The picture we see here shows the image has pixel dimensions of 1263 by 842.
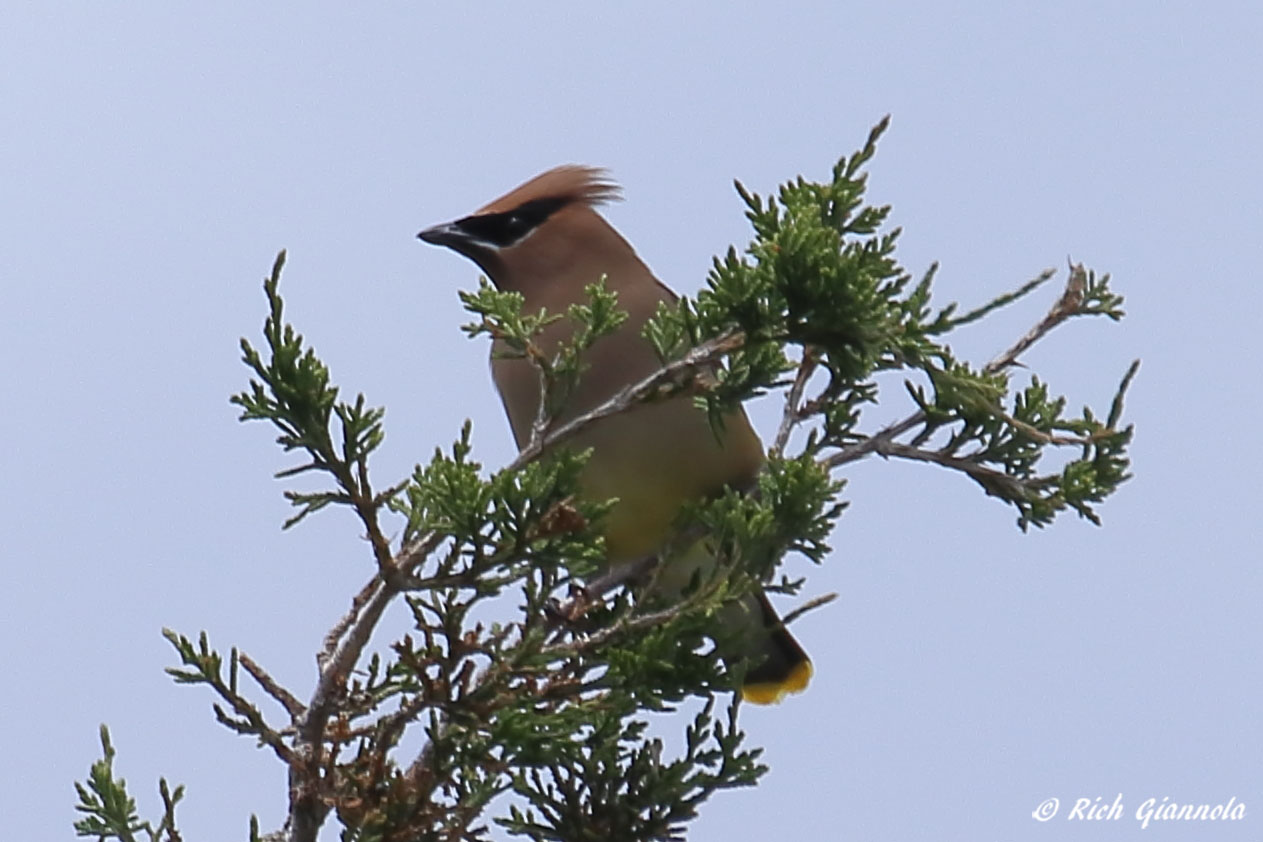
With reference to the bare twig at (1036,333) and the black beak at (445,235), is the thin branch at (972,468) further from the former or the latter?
the black beak at (445,235)

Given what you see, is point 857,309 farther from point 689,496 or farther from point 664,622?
point 689,496

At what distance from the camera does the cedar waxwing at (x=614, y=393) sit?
4.18m

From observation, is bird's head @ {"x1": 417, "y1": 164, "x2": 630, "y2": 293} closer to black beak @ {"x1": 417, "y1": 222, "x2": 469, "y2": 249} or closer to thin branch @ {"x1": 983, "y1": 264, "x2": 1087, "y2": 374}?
black beak @ {"x1": 417, "y1": 222, "x2": 469, "y2": 249}

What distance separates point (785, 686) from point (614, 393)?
106 centimetres

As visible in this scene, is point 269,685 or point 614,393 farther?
point 614,393

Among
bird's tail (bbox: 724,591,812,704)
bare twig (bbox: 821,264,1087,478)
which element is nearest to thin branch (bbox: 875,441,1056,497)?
Answer: bare twig (bbox: 821,264,1087,478)

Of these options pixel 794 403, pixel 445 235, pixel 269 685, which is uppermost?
pixel 445 235

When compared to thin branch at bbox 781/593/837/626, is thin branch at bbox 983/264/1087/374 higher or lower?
higher

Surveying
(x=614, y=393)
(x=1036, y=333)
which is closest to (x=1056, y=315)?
(x=1036, y=333)

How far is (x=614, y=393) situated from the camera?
4207 millimetres

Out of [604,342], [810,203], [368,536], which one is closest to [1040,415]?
[810,203]

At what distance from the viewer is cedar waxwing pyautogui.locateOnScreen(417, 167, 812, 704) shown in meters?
4.18

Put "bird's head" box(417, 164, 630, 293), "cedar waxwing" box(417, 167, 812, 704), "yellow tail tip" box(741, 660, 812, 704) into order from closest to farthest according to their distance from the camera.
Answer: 1. "cedar waxwing" box(417, 167, 812, 704)
2. "bird's head" box(417, 164, 630, 293)
3. "yellow tail tip" box(741, 660, 812, 704)

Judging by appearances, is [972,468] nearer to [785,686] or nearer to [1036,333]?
[1036,333]
